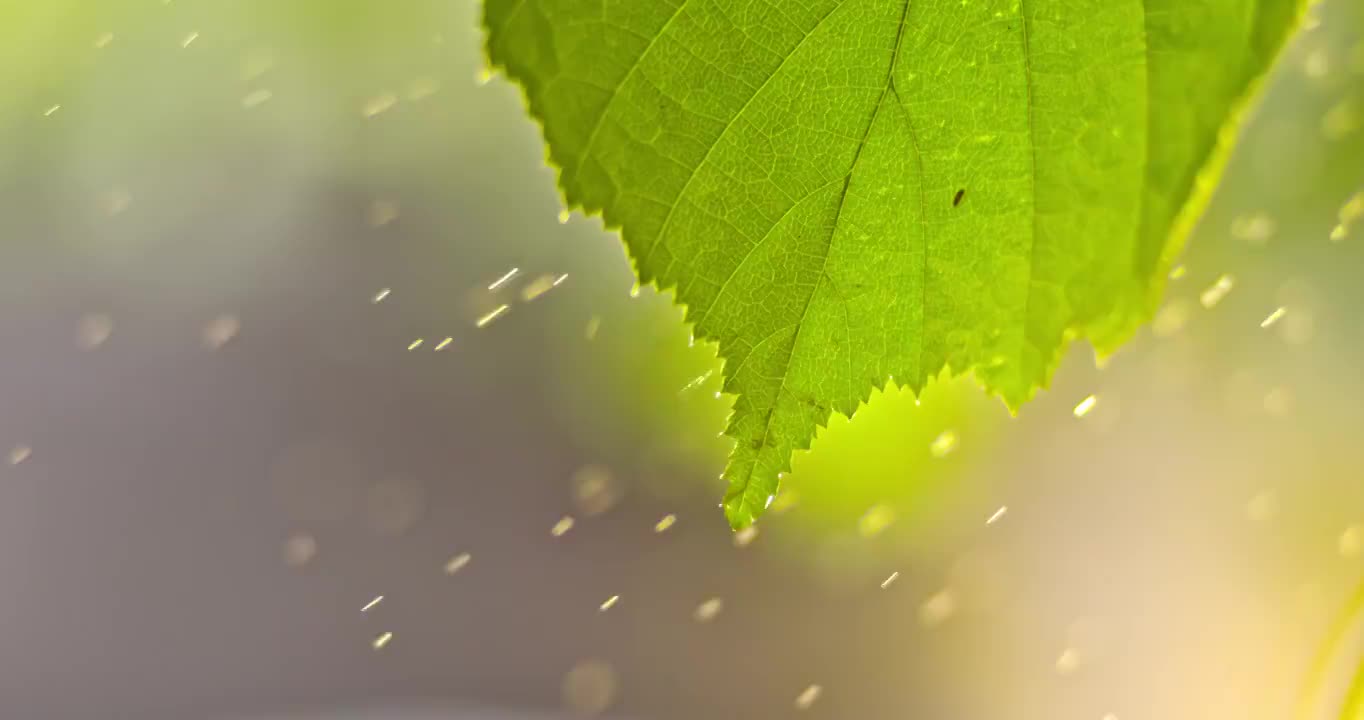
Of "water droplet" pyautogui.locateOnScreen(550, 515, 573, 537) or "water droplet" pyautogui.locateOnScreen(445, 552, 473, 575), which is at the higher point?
"water droplet" pyautogui.locateOnScreen(445, 552, 473, 575)

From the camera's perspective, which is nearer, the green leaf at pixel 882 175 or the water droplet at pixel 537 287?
the green leaf at pixel 882 175

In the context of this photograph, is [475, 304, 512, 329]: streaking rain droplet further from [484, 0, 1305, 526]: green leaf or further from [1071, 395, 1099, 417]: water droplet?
[484, 0, 1305, 526]: green leaf

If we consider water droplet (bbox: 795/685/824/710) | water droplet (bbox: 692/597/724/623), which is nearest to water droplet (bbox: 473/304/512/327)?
water droplet (bbox: 692/597/724/623)

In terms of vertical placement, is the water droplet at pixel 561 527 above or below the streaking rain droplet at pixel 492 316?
below

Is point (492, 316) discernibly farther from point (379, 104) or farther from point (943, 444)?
point (943, 444)

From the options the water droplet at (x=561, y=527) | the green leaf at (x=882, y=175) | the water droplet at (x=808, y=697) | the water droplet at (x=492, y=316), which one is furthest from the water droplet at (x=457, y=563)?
the green leaf at (x=882, y=175)

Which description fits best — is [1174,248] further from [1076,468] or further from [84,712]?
[84,712]

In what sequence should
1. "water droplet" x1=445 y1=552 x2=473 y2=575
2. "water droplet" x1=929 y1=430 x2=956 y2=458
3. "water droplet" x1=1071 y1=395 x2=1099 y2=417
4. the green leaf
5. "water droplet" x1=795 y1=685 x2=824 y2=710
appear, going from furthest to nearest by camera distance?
"water droplet" x1=445 y1=552 x2=473 y2=575, "water droplet" x1=795 y1=685 x2=824 y2=710, "water droplet" x1=1071 y1=395 x2=1099 y2=417, "water droplet" x1=929 y1=430 x2=956 y2=458, the green leaf

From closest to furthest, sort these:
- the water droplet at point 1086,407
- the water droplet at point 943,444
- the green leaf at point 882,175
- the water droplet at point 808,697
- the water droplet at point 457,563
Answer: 1. the green leaf at point 882,175
2. the water droplet at point 943,444
3. the water droplet at point 1086,407
4. the water droplet at point 808,697
5. the water droplet at point 457,563

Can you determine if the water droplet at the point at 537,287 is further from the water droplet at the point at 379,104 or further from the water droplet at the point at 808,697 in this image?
the water droplet at the point at 808,697
